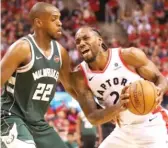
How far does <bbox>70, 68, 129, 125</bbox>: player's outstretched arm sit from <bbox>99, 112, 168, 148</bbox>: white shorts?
311 millimetres

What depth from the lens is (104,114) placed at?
4426 mm

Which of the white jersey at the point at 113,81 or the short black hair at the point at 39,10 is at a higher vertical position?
the short black hair at the point at 39,10

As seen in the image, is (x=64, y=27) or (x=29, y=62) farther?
(x=64, y=27)

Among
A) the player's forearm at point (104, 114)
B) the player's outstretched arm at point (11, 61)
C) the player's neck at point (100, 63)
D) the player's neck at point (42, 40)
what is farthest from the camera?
the player's neck at point (100, 63)

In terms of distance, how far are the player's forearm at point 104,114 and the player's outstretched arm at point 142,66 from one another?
1.79ft

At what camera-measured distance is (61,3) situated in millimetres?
15086

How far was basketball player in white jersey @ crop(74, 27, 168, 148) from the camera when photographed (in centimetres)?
464

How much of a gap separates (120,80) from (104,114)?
45cm

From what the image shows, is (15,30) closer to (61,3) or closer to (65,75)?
(61,3)

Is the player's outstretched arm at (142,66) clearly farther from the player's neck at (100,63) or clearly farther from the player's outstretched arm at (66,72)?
the player's outstretched arm at (66,72)

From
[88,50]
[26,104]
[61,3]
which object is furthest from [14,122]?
[61,3]

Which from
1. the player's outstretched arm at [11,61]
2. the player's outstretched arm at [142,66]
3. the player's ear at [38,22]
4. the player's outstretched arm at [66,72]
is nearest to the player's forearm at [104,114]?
the player's outstretched arm at [66,72]

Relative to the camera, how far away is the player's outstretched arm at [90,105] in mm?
4318

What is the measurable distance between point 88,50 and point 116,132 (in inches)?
35.5
